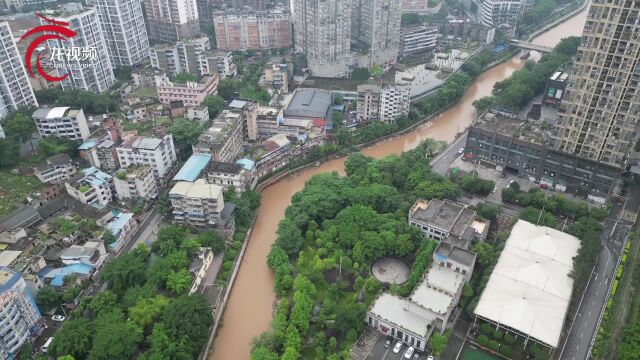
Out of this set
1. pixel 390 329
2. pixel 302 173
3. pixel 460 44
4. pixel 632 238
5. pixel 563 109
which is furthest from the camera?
pixel 460 44

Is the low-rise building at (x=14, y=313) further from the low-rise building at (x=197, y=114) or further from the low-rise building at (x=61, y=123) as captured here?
the low-rise building at (x=197, y=114)

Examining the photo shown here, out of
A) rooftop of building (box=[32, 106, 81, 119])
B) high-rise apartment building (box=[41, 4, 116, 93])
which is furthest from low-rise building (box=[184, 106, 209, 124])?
high-rise apartment building (box=[41, 4, 116, 93])

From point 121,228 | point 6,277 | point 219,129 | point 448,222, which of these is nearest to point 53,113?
point 219,129

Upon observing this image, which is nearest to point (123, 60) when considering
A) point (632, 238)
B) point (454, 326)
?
point (454, 326)

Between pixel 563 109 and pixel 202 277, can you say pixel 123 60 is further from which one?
pixel 563 109

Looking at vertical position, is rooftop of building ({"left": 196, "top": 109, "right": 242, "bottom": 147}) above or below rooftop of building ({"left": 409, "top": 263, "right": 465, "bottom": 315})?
above

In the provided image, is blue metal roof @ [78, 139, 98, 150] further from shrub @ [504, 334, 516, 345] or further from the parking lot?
shrub @ [504, 334, 516, 345]
